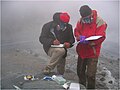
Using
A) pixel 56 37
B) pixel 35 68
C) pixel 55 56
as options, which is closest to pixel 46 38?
pixel 56 37

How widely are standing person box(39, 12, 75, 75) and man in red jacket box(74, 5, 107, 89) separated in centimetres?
20

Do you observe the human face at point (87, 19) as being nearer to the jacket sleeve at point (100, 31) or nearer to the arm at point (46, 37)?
the jacket sleeve at point (100, 31)

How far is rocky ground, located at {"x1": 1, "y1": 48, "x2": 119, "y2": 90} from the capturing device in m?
3.96

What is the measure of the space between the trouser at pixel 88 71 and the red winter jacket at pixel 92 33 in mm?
88

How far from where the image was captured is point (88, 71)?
3807 mm

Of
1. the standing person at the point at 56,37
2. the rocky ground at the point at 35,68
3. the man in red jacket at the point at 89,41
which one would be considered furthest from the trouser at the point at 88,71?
the standing person at the point at 56,37

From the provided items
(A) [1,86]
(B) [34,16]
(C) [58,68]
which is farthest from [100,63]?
(B) [34,16]

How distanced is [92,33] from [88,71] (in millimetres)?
547

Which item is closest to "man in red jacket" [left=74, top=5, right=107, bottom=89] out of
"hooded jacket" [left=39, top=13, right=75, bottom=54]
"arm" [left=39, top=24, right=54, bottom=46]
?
"hooded jacket" [left=39, top=13, right=75, bottom=54]

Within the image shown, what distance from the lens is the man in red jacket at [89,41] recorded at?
362 centimetres

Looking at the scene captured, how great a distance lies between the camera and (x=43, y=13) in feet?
24.6

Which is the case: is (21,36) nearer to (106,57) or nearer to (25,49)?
(25,49)

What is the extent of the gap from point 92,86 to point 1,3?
411 centimetres

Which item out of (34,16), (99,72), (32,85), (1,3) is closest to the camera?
(32,85)
